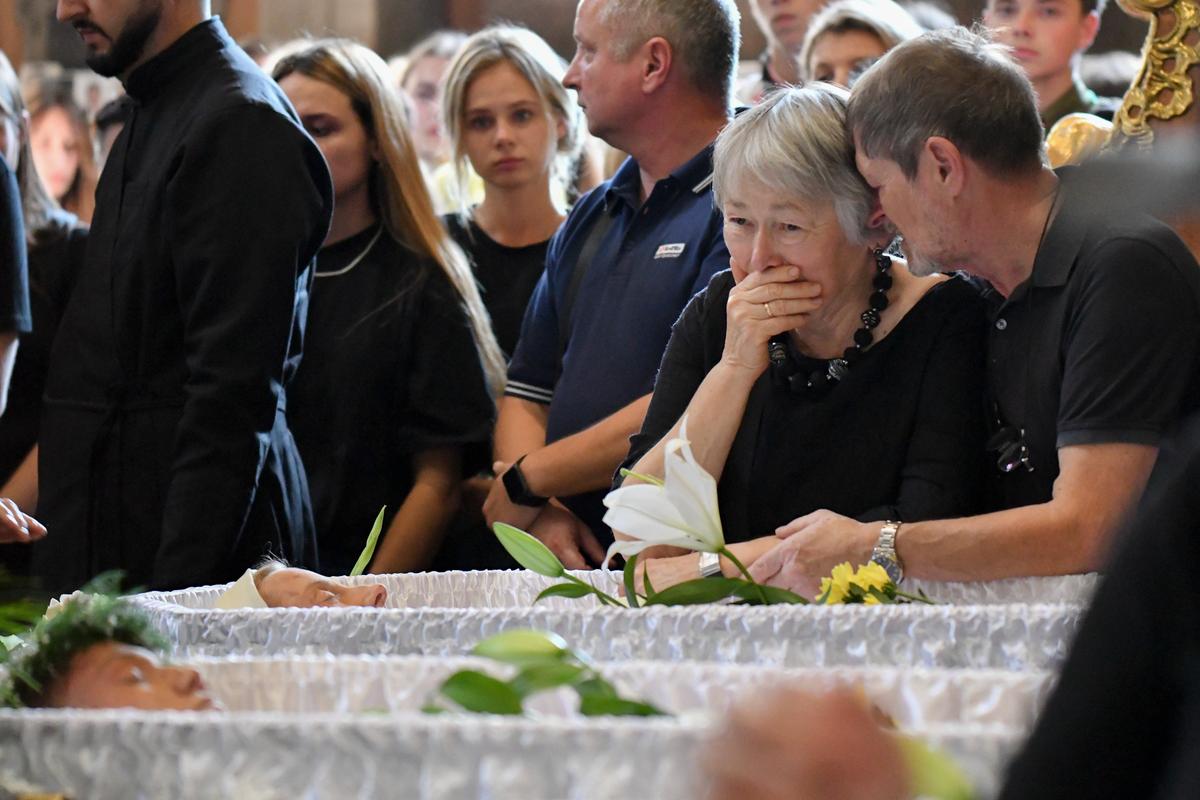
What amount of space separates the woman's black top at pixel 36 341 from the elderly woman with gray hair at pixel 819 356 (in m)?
1.95

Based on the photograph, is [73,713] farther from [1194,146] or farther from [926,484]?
[926,484]

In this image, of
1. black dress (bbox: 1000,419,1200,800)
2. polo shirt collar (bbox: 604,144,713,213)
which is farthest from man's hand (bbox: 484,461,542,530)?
black dress (bbox: 1000,419,1200,800)

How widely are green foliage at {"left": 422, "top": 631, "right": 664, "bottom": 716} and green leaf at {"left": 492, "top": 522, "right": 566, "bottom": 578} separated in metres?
0.58

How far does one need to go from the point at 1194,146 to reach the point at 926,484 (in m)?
1.88

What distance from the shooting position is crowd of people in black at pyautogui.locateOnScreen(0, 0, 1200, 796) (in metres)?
2.23

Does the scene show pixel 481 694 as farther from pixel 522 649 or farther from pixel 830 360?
pixel 830 360

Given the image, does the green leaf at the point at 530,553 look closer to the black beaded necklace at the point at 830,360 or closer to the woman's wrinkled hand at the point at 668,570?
the woman's wrinkled hand at the point at 668,570

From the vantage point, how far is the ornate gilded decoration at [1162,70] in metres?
2.85

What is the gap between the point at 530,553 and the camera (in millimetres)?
1914

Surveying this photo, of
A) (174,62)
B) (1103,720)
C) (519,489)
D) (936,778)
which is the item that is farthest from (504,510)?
(1103,720)

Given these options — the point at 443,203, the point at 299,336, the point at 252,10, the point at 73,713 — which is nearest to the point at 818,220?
the point at 299,336

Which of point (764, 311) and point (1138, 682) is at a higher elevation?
point (1138, 682)

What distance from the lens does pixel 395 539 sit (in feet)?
10.9

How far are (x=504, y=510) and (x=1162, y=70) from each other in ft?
4.65
